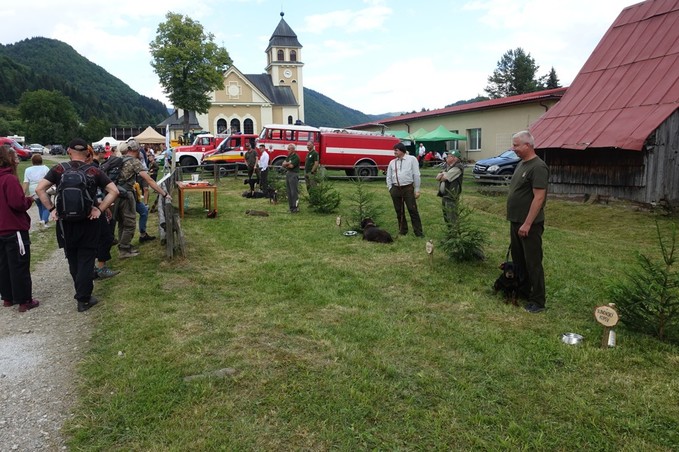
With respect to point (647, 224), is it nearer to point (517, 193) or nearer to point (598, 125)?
point (598, 125)

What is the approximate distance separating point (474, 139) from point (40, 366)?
3032cm

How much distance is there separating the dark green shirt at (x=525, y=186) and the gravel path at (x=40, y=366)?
433 cm

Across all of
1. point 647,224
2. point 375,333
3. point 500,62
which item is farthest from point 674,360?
point 500,62

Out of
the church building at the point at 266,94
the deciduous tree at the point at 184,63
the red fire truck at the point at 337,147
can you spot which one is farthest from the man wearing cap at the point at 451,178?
the church building at the point at 266,94

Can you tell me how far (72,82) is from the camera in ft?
482

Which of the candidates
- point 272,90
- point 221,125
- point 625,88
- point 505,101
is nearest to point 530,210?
point 625,88

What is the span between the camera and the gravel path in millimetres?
2982

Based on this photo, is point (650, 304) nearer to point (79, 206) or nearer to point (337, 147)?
point (79, 206)

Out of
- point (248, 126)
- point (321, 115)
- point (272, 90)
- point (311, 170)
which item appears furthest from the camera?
point (321, 115)

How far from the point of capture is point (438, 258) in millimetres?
7145

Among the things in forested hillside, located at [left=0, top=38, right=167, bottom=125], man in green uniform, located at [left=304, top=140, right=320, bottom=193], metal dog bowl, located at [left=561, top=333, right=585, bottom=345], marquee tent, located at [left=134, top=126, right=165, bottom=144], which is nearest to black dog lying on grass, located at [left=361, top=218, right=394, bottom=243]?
man in green uniform, located at [left=304, top=140, right=320, bottom=193]

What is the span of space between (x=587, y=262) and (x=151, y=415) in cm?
670

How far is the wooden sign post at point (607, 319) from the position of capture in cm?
396

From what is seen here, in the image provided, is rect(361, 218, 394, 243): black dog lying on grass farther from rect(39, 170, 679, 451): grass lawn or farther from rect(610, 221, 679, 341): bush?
rect(610, 221, 679, 341): bush
